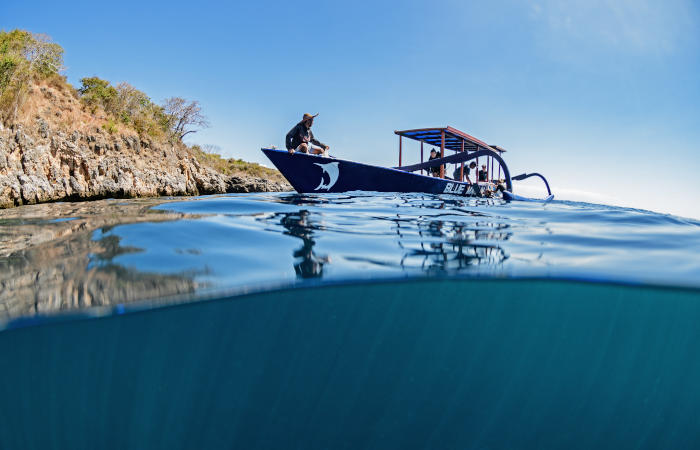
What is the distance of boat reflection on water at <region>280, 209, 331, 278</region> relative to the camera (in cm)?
338

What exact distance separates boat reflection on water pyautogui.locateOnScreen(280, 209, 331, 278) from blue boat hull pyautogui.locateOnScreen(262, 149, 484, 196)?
13.3 ft

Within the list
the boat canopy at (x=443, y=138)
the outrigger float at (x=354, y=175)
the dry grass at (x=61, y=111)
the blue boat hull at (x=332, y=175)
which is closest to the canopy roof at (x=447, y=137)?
the boat canopy at (x=443, y=138)

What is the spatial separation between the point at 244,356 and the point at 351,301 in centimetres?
120

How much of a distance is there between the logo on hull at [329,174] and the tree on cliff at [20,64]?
14.9 meters

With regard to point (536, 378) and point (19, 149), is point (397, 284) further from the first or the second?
point (19, 149)

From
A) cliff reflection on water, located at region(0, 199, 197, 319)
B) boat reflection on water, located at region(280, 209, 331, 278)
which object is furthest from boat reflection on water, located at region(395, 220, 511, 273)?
cliff reflection on water, located at region(0, 199, 197, 319)

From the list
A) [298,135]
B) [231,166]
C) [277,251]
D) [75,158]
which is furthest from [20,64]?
[231,166]

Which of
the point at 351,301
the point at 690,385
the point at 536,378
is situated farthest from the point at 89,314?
the point at 690,385

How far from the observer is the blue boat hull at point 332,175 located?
8.88m

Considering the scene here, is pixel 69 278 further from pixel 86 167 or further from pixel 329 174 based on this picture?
pixel 86 167

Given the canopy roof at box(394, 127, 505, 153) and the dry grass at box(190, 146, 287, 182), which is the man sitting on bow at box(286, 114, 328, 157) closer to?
the canopy roof at box(394, 127, 505, 153)

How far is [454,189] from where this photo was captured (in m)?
12.2

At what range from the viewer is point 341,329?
4.39m

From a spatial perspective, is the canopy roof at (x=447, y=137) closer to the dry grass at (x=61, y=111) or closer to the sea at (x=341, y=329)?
the sea at (x=341, y=329)
